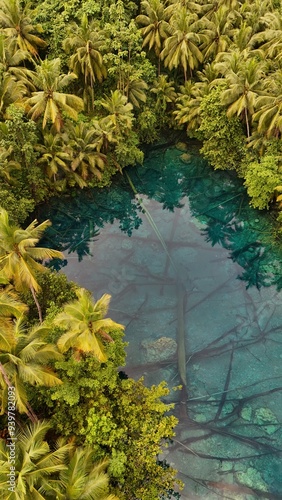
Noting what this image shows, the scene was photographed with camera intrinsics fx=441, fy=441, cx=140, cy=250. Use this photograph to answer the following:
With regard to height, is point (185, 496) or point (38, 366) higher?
point (38, 366)

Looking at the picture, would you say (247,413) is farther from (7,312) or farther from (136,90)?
(136,90)

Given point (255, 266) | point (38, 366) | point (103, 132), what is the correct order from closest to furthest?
point (38, 366), point (255, 266), point (103, 132)

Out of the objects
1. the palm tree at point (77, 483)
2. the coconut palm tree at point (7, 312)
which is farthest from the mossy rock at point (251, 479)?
the coconut palm tree at point (7, 312)

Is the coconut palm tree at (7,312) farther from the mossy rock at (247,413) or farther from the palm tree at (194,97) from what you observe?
the palm tree at (194,97)

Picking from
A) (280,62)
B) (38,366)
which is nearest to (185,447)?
(38,366)

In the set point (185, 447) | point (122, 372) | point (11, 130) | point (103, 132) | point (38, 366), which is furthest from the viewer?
point (103, 132)

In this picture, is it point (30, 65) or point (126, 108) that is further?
point (30, 65)

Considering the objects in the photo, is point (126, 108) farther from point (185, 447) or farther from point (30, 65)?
point (185, 447)

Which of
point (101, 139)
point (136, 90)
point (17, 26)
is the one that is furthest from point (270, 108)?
point (17, 26)
